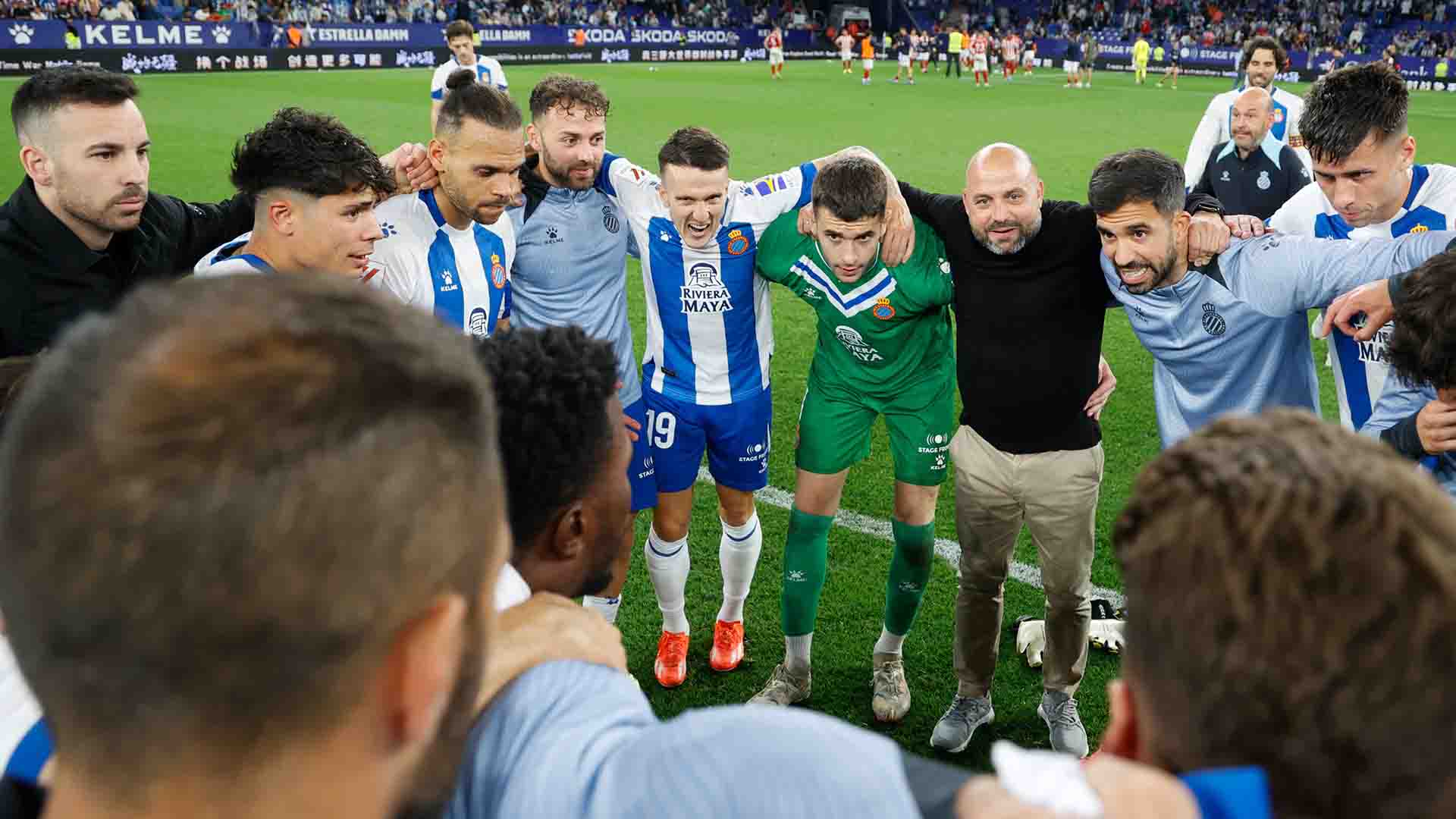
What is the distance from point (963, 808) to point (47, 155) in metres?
3.81

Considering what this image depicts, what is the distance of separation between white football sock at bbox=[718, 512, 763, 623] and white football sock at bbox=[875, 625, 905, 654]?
623mm

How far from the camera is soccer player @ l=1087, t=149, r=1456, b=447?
320cm

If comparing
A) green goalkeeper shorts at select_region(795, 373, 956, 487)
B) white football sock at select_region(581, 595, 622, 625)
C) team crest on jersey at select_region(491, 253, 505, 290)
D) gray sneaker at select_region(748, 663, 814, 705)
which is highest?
team crest on jersey at select_region(491, 253, 505, 290)

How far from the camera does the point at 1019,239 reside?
3.62m

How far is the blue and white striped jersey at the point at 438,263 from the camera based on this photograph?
3965 mm

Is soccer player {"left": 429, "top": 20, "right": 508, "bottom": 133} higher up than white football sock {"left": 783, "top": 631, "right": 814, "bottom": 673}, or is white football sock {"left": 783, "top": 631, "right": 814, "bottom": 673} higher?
soccer player {"left": 429, "top": 20, "right": 508, "bottom": 133}

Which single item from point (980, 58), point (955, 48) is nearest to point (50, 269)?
point (980, 58)

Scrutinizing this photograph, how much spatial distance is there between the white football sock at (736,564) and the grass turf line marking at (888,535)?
63 cm

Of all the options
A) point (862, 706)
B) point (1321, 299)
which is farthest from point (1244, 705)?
point (862, 706)

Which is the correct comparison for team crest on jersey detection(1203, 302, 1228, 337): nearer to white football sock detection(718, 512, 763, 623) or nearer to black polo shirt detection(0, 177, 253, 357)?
white football sock detection(718, 512, 763, 623)

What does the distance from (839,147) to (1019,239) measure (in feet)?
49.2

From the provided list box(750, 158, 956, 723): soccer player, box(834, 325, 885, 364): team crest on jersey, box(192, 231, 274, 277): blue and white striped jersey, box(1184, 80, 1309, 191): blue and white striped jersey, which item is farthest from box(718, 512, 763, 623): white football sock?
box(1184, 80, 1309, 191): blue and white striped jersey

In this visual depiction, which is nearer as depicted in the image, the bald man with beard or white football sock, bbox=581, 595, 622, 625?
the bald man with beard

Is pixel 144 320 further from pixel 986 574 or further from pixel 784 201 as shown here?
pixel 784 201
